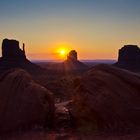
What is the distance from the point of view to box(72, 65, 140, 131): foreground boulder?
444 inches

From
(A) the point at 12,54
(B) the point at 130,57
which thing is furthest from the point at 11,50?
(B) the point at 130,57

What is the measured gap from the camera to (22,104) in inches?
462

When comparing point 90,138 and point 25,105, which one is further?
point 25,105

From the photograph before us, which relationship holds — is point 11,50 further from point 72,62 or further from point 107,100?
point 107,100

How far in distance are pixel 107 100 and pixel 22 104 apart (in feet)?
9.27

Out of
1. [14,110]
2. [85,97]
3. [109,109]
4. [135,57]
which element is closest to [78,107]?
[85,97]

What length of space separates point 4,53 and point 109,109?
70445 millimetres

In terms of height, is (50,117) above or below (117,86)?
below

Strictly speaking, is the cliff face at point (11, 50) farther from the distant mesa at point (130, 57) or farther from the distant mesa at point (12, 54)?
the distant mesa at point (130, 57)

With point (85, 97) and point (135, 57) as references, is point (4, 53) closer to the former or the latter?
point (135, 57)

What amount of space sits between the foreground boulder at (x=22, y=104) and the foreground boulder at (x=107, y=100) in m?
1.14

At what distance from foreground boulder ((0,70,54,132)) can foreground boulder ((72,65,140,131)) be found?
1142 mm

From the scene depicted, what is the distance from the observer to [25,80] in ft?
42.1

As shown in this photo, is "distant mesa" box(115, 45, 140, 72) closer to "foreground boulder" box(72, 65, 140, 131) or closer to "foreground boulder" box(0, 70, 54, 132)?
"foreground boulder" box(72, 65, 140, 131)
